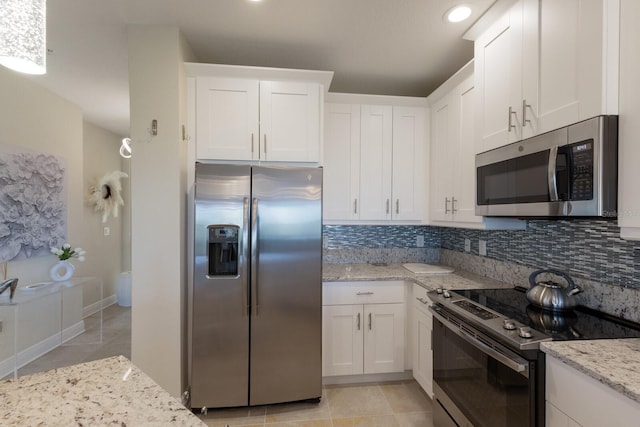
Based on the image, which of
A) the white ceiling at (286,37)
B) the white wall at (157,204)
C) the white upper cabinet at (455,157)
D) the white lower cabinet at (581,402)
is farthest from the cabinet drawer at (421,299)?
the white ceiling at (286,37)

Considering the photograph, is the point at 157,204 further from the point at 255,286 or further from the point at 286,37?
the point at 286,37

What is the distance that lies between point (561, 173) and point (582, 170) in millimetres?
75

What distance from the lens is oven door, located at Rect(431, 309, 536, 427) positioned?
114 cm

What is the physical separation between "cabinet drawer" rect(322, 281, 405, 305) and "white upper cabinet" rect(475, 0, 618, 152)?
1206 millimetres

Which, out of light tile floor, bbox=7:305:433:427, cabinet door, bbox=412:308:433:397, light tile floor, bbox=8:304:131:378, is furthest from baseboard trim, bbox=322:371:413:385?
light tile floor, bbox=8:304:131:378

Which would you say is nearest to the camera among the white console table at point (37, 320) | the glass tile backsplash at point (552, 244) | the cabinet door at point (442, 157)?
the glass tile backsplash at point (552, 244)

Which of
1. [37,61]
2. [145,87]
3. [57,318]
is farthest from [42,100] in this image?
[37,61]

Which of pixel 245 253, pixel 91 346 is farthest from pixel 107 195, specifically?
pixel 245 253

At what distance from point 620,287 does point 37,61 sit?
237 cm

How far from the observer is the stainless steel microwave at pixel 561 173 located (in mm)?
1087

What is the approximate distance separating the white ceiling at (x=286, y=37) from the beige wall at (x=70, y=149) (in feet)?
0.88

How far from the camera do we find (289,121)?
2.20 m

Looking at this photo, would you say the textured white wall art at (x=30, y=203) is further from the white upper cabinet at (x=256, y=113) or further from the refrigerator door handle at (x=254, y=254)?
the refrigerator door handle at (x=254, y=254)

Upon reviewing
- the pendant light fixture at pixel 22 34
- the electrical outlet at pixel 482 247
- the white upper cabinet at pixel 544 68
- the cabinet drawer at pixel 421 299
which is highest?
the white upper cabinet at pixel 544 68
